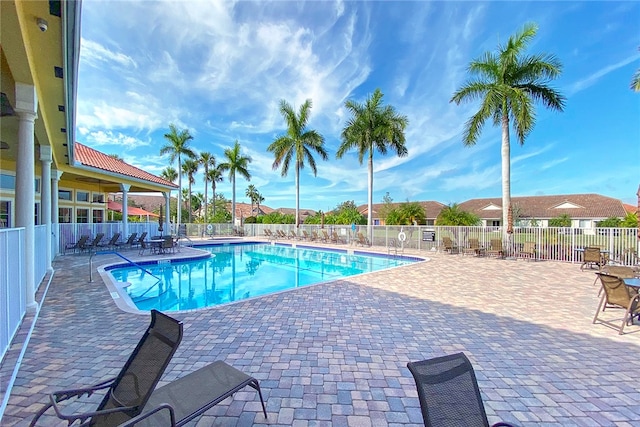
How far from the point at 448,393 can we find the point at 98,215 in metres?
22.1

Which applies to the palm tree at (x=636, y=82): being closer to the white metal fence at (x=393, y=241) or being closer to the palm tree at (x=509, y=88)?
the palm tree at (x=509, y=88)

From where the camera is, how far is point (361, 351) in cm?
352

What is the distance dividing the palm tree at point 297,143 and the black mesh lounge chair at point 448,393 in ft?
71.3

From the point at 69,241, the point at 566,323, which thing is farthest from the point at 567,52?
the point at 69,241

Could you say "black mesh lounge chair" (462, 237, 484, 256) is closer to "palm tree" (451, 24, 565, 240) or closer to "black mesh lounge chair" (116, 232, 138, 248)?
"palm tree" (451, 24, 565, 240)

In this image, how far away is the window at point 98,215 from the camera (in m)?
17.2

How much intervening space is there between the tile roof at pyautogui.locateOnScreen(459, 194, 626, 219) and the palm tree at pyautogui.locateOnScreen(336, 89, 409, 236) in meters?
22.3

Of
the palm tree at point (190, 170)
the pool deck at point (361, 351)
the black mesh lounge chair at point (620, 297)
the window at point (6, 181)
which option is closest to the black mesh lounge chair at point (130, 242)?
the window at point (6, 181)

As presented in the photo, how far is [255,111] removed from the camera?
21.8 meters

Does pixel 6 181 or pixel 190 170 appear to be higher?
pixel 190 170

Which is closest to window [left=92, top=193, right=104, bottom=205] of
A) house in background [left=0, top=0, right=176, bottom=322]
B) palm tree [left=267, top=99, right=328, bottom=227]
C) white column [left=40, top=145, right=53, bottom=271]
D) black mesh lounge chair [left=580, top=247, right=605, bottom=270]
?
house in background [left=0, top=0, right=176, bottom=322]

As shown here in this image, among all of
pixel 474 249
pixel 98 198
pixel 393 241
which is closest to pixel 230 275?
pixel 393 241

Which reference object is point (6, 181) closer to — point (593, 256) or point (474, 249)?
point (474, 249)

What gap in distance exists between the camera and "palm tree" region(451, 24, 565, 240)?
12312 mm
